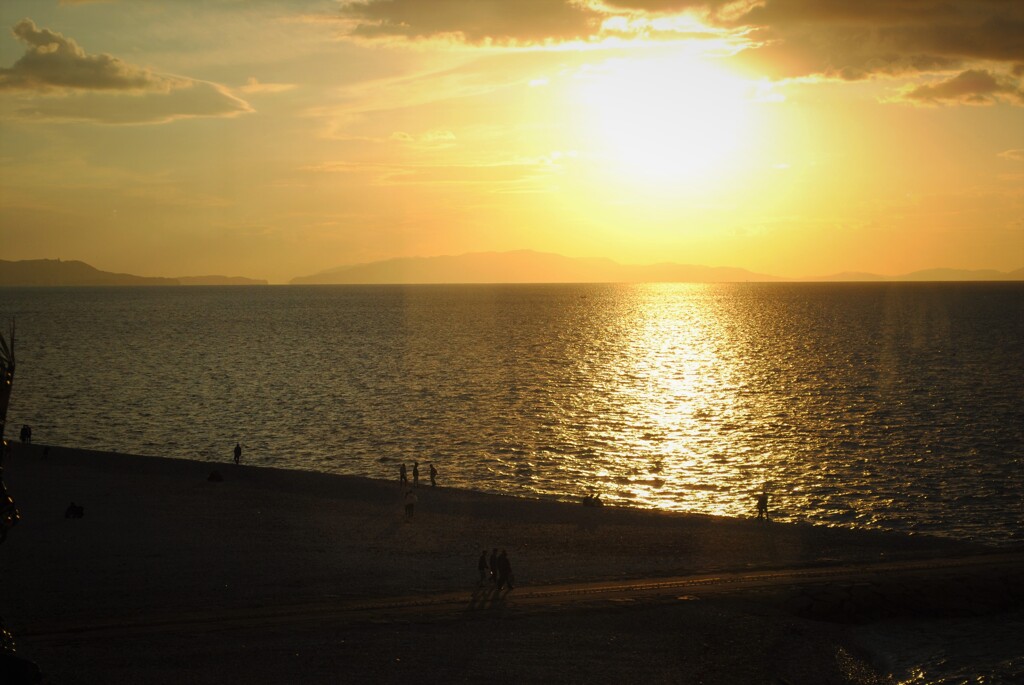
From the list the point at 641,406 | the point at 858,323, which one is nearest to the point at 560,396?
the point at 641,406

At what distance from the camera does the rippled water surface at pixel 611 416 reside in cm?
4744

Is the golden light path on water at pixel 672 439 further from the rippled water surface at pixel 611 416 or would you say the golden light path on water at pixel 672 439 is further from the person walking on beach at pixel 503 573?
the person walking on beach at pixel 503 573

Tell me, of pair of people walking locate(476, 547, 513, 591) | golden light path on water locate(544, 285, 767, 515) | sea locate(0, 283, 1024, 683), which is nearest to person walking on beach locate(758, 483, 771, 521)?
sea locate(0, 283, 1024, 683)

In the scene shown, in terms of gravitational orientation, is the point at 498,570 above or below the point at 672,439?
above

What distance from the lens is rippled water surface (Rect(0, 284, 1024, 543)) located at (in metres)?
47.4

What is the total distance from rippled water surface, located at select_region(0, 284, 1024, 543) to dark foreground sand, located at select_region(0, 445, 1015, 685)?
8.80m

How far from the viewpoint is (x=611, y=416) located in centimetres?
7419

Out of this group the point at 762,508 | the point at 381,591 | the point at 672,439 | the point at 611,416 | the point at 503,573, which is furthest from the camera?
the point at 611,416

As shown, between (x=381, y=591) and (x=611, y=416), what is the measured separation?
48.6 metres

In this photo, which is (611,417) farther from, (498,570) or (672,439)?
(498,570)

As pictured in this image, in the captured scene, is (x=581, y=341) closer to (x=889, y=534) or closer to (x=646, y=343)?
(x=646, y=343)

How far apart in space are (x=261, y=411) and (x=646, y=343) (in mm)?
98783

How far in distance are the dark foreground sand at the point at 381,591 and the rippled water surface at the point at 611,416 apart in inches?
346

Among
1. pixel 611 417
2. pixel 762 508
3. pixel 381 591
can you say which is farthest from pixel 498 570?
pixel 611 417
